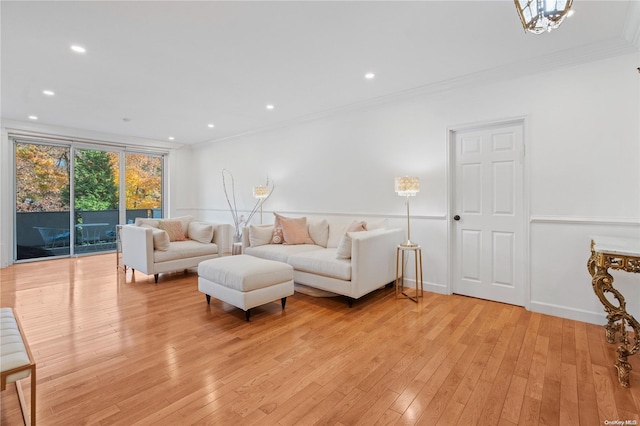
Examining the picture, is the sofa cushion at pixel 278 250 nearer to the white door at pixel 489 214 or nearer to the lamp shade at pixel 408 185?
the lamp shade at pixel 408 185

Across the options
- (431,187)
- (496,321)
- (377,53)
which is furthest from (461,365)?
(377,53)

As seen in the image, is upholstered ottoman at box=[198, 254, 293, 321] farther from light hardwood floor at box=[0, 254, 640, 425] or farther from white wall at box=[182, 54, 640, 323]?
white wall at box=[182, 54, 640, 323]

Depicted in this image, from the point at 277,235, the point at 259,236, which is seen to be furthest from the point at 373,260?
the point at 259,236

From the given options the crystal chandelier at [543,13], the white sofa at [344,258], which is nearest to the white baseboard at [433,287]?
the white sofa at [344,258]

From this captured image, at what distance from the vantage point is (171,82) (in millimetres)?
3547

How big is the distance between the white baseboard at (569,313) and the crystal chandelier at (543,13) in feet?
8.84

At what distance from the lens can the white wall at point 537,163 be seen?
8.70ft

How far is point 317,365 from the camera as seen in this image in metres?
2.06

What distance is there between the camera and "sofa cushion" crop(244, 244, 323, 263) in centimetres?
384

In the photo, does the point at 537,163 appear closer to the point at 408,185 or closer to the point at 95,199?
the point at 408,185

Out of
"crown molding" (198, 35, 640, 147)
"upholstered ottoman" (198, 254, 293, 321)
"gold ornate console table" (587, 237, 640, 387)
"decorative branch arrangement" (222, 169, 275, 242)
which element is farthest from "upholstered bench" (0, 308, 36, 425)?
"decorative branch arrangement" (222, 169, 275, 242)

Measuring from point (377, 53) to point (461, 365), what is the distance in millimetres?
2718

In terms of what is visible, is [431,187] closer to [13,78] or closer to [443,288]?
[443,288]

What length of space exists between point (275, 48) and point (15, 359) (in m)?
2.76
